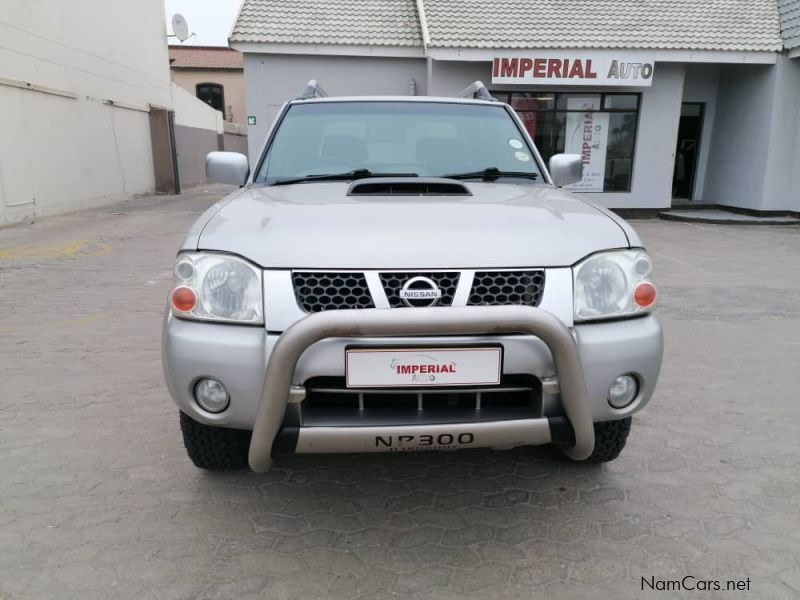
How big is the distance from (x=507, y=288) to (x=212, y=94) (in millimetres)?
38749

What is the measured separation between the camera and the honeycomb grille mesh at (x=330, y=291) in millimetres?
2088

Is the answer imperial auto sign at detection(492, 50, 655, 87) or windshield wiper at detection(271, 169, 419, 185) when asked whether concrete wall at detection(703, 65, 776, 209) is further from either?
windshield wiper at detection(271, 169, 419, 185)

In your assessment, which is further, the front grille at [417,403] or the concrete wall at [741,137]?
the concrete wall at [741,137]

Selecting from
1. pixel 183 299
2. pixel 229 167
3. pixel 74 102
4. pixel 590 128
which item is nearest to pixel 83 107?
pixel 74 102

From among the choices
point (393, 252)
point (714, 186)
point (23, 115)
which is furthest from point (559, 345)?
point (714, 186)

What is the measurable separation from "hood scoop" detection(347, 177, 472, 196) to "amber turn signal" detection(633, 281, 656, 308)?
2.86 feet

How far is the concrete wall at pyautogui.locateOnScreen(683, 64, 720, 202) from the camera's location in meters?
14.6

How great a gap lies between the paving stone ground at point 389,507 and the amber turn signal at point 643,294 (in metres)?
0.94

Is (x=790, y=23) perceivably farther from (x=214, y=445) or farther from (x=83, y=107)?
(x=83, y=107)

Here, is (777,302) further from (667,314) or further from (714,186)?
(714,186)

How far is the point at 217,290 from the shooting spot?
2164 millimetres

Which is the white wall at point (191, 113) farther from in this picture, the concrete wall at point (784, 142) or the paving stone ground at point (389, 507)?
the paving stone ground at point (389, 507)

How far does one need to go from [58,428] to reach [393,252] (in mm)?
2376

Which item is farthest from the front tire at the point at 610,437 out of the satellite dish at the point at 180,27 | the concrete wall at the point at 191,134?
the satellite dish at the point at 180,27
